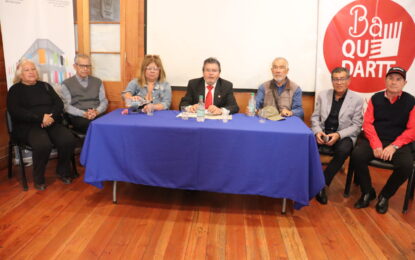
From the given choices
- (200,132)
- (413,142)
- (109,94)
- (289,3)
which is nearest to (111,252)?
(200,132)

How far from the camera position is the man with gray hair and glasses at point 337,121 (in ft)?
8.96

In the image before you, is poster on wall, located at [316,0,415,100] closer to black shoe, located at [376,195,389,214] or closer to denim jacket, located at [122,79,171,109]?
black shoe, located at [376,195,389,214]

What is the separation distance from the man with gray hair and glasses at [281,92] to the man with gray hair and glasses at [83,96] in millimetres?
1690

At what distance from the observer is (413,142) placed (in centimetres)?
263

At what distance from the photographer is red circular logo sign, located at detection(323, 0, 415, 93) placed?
325 cm

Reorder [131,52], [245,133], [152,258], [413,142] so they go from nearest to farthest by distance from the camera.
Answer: [152,258] < [245,133] < [413,142] < [131,52]

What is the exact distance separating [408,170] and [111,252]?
223cm

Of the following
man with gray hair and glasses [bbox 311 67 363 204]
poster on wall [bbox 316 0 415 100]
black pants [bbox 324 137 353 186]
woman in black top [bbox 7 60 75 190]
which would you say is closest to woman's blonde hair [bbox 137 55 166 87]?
woman in black top [bbox 7 60 75 190]

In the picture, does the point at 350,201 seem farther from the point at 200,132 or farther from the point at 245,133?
the point at 200,132

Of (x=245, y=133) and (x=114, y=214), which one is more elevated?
(x=245, y=133)

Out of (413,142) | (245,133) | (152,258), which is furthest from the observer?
(413,142)

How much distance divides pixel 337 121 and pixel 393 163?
592 mm

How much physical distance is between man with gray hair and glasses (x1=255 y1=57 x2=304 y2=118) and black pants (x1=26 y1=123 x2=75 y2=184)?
1861mm

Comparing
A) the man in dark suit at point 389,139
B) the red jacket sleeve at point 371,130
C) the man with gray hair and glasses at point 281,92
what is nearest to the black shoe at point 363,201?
the man in dark suit at point 389,139
